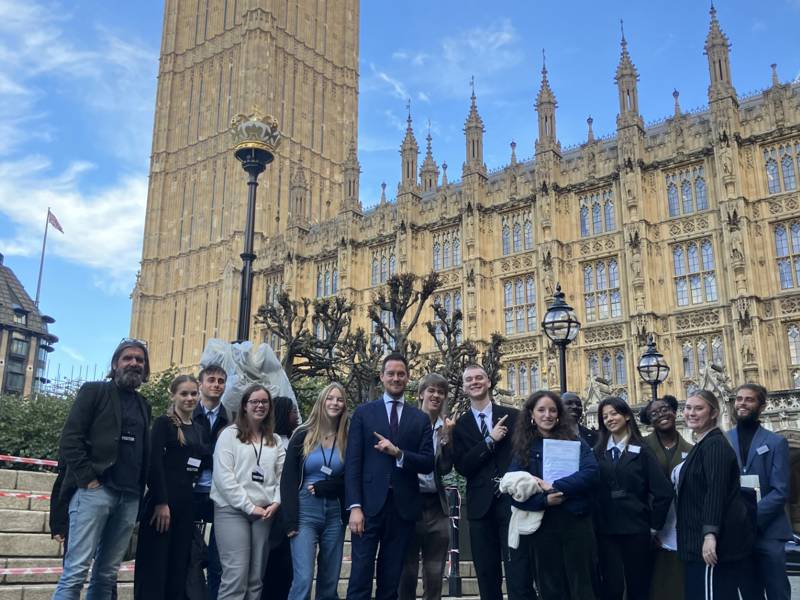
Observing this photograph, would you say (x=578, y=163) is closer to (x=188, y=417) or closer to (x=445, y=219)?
(x=445, y=219)

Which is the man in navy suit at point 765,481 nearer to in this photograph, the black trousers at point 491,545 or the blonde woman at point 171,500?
the black trousers at point 491,545

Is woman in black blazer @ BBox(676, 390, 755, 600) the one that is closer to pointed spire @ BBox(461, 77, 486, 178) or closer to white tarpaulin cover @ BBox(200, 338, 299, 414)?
white tarpaulin cover @ BBox(200, 338, 299, 414)

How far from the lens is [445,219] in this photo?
35031 millimetres

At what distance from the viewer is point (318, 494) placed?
5.57 meters

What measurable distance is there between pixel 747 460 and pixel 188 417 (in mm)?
4492

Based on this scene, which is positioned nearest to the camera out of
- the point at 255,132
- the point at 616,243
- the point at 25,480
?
the point at 25,480

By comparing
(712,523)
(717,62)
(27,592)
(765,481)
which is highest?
(717,62)

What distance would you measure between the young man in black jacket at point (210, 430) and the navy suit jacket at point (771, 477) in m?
4.07

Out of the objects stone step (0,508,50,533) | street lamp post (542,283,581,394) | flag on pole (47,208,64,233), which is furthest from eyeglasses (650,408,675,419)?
flag on pole (47,208,64,233)

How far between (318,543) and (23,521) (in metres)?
4.20

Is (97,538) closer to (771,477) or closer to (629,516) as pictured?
(629,516)

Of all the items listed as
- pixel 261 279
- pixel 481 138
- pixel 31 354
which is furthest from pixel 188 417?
pixel 31 354

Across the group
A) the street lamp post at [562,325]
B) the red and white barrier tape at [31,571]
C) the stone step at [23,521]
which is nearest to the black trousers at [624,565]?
the red and white barrier tape at [31,571]

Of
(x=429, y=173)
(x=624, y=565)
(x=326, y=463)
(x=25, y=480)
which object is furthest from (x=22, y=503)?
(x=429, y=173)
